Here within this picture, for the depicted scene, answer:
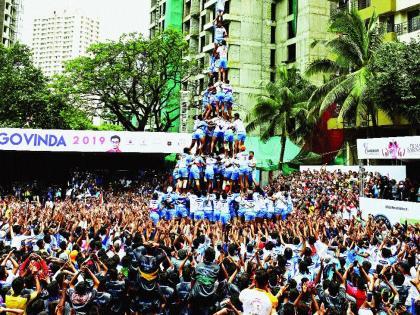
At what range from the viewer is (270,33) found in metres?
42.2

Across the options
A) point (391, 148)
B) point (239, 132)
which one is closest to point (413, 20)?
point (391, 148)

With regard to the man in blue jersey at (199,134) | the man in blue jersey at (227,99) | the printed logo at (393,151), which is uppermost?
the man in blue jersey at (227,99)

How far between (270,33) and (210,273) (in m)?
39.2

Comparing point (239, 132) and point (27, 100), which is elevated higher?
point (27, 100)

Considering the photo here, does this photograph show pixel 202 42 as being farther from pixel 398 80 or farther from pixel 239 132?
pixel 239 132

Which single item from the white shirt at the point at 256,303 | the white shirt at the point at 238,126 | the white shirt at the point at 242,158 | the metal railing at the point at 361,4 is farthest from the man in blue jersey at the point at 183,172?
the metal railing at the point at 361,4

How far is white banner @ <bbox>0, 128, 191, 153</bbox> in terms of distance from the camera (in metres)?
23.0

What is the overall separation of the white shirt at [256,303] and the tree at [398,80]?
59.5ft

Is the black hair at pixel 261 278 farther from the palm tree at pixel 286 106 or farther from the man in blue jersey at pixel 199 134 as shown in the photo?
the palm tree at pixel 286 106

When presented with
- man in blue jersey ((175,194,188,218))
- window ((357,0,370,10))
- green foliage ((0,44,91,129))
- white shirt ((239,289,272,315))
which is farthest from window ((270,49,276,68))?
white shirt ((239,289,272,315))

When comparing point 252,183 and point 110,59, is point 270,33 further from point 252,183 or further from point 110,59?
point 252,183

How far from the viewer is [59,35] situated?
16650 centimetres

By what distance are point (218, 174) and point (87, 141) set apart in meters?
10.2

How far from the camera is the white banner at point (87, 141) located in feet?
75.6
